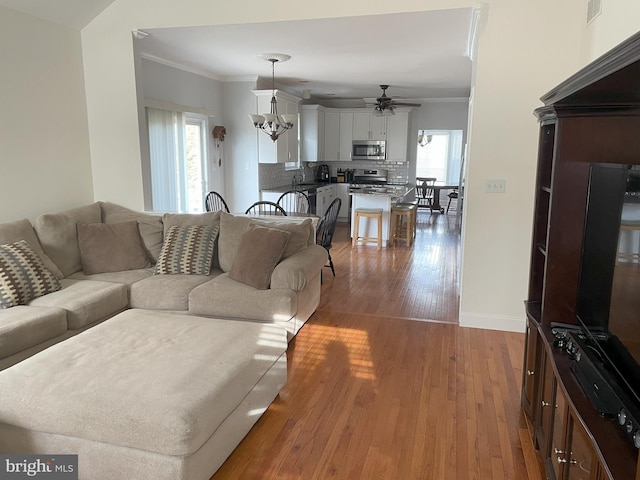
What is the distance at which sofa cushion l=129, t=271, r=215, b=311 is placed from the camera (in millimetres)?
3590

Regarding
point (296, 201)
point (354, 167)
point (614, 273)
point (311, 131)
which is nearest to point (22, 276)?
point (614, 273)

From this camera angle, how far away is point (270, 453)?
2303 mm

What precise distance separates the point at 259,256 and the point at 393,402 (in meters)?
1.46

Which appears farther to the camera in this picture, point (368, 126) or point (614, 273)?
point (368, 126)

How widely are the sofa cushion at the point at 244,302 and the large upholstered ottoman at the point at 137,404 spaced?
32.5 inches

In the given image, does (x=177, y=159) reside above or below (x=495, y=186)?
above

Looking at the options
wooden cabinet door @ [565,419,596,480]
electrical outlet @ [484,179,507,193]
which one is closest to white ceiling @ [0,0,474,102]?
electrical outlet @ [484,179,507,193]

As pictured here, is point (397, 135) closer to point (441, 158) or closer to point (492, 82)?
point (441, 158)

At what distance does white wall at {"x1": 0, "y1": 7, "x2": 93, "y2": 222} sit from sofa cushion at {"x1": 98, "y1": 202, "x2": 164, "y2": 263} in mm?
362

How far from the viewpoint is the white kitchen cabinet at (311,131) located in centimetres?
927

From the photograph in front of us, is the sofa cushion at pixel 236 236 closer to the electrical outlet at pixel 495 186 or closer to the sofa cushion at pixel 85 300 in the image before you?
the sofa cushion at pixel 85 300

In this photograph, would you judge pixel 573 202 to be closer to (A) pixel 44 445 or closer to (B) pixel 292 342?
(B) pixel 292 342

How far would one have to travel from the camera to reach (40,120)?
13.5 ft

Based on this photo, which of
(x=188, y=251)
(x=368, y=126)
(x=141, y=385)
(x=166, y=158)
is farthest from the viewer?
(x=368, y=126)
